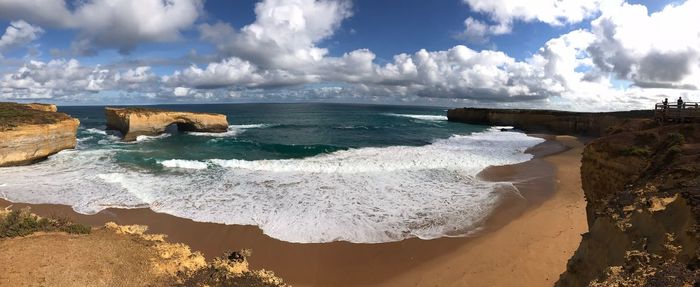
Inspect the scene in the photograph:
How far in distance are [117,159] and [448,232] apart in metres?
22.0

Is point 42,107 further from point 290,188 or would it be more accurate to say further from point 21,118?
point 290,188

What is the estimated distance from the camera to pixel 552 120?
53688 millimetres

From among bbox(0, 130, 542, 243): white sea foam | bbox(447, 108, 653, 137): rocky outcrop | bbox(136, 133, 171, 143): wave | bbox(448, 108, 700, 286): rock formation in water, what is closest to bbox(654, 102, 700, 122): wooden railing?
bbox(448, 108, 700, 286): rock formation in water

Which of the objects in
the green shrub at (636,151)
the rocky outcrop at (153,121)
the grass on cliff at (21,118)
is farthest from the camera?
the rocky outcrop at (153,121)

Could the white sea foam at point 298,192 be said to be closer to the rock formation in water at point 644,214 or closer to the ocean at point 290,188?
the ocean at point 290,188

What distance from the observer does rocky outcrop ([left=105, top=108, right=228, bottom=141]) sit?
34.8 m

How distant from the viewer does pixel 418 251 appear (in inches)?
413

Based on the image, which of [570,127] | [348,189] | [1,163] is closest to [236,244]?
[348,189]

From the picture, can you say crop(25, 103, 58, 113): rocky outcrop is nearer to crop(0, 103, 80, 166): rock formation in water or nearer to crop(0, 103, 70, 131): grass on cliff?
crop(0, 103, 70, 131): grass on cliff

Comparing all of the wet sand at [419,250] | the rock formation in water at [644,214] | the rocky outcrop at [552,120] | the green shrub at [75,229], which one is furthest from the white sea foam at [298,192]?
the rocky outcrop at [552,120]

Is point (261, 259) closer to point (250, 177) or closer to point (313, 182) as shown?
point (313, 182)

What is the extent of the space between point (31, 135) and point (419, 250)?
24748 millimetres

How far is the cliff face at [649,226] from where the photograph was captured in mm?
4262

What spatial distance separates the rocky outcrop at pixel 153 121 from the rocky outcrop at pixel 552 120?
43820 mm
